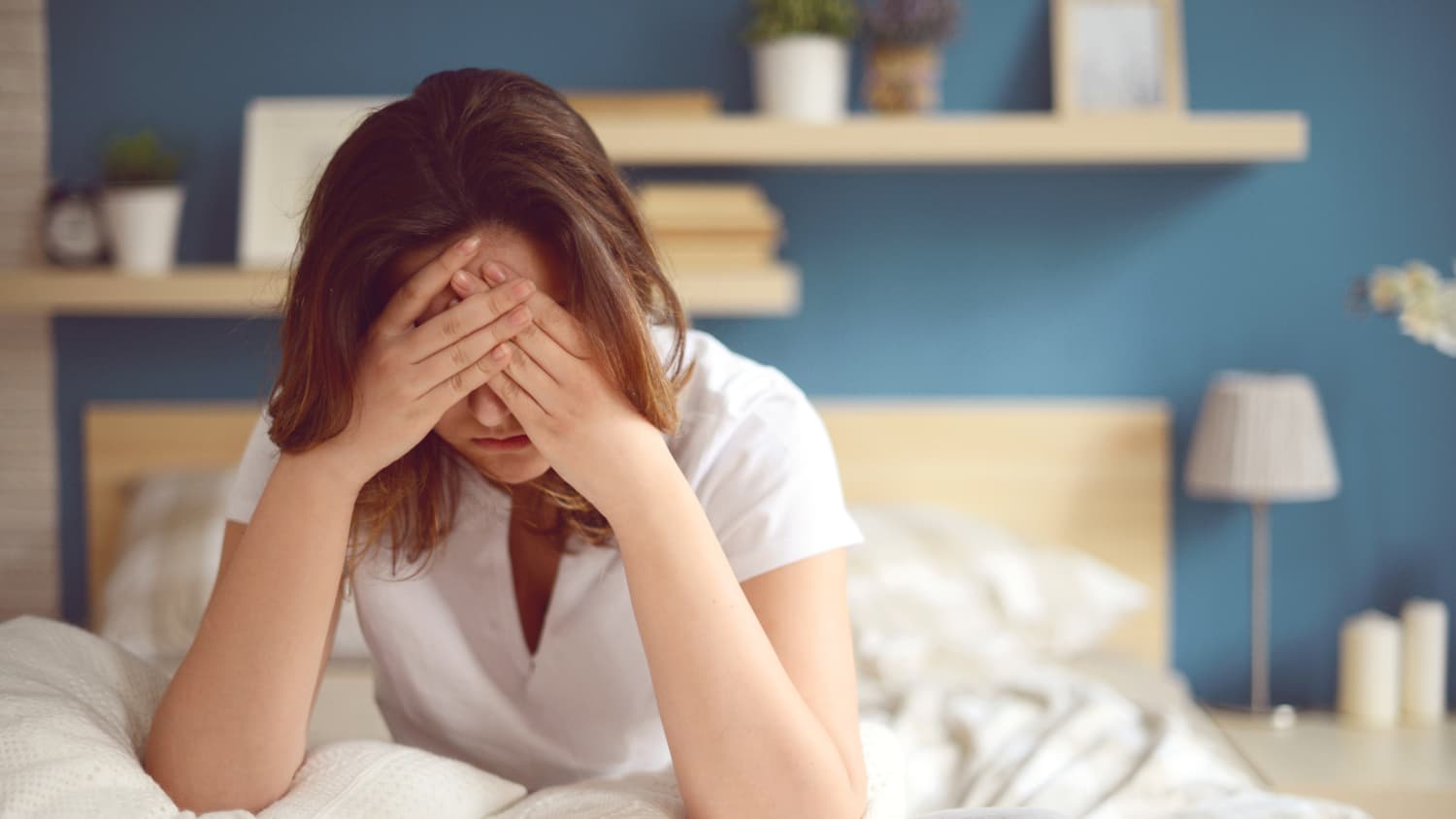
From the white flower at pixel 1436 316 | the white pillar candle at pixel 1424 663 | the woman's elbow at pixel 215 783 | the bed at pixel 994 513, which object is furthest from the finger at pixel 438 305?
the white pillar candle at pixel 1424 663

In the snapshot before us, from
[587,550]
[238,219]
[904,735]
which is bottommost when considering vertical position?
[904,735]

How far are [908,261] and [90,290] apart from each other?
1610 millimetres

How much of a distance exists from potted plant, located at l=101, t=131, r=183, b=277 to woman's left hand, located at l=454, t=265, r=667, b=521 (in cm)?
A: 184

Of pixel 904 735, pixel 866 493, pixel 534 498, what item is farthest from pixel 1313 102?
pixel 534 498

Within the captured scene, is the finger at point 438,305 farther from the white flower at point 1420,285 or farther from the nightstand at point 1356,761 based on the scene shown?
the white flower at point 1420,285

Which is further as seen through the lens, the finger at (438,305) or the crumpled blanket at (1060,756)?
the crumpled blanket at (1060,756)

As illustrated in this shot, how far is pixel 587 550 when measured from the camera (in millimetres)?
1219

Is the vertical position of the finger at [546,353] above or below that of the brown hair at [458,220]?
below

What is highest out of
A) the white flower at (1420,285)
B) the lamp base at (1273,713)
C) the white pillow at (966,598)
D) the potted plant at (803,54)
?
the potted plant at (803,54)

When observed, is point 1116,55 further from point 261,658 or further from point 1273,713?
point 261,658

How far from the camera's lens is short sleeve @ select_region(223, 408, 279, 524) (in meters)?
1.18

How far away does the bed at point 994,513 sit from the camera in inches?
77.2

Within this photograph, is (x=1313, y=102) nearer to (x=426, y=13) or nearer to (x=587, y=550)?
(x=426, y=13)

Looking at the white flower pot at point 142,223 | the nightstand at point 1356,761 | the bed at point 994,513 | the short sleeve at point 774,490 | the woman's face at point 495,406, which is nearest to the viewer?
the woman's face at point 495,406
